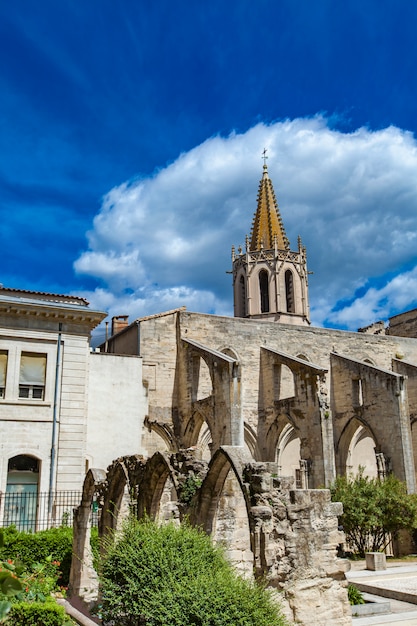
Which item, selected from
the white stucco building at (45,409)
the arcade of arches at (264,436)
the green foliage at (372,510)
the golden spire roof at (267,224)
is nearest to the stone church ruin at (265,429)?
the arcade of arches at (264,436)

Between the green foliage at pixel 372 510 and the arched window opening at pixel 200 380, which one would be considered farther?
the arched window opening at pixel 200 380

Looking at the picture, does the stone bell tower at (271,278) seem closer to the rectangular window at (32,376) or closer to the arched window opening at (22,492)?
the rectangular window at (32,376)

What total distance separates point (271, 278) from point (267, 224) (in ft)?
14.1

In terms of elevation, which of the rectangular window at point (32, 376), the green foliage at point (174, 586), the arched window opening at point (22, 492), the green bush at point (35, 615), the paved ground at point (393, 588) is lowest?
the paved ground at point (393, 588)

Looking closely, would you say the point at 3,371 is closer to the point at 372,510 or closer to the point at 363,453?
the point at 372,510

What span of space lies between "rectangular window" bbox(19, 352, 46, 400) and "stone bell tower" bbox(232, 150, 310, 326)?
1881 cm

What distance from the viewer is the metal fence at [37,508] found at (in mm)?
16859

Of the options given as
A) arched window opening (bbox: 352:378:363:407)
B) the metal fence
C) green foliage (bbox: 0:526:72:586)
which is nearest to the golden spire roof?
arched window opening (bbox: 352:378:363:407)

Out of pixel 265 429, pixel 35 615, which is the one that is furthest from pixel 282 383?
pixel 35 615

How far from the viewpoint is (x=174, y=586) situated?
6582 millimetres

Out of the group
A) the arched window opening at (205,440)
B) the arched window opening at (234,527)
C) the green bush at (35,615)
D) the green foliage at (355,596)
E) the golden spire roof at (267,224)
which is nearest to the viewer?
the green bush at (35,615)

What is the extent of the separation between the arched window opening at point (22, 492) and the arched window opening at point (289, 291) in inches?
855

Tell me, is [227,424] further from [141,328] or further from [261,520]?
[261,520]

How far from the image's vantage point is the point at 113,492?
13414 millimetres
